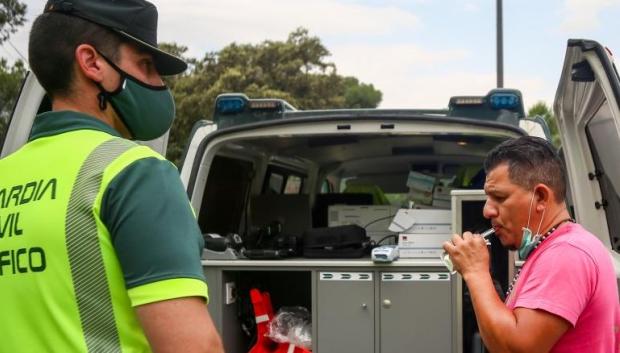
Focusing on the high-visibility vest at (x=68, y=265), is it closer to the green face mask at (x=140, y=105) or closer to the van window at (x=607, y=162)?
the green face mask at (x=140, y=105)

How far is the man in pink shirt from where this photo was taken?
186 centimetres

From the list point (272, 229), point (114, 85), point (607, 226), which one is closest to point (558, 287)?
point (114, 85)

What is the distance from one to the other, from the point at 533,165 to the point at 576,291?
413 mm

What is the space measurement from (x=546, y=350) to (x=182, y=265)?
1.03 meters

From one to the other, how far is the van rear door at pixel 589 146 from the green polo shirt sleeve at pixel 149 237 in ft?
7.64

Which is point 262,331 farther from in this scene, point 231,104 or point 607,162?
point 607,162

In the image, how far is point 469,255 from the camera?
2.15m

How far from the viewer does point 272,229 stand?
18.2 feet

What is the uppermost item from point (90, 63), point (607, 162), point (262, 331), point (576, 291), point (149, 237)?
point (90, 63)

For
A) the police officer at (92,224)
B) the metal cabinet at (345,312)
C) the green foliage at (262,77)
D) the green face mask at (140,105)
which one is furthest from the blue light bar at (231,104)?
the green foliage at (262,77)

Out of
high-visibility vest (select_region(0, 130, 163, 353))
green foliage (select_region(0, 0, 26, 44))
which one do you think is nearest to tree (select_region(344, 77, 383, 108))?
green foliage (select_region(0, 0, 26, 44))

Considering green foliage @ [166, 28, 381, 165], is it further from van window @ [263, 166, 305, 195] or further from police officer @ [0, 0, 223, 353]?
police officer @ [0, 0, 223, 353]

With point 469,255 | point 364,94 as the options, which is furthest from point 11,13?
point 364,94

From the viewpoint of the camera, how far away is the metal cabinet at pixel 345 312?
4043 millimetres
